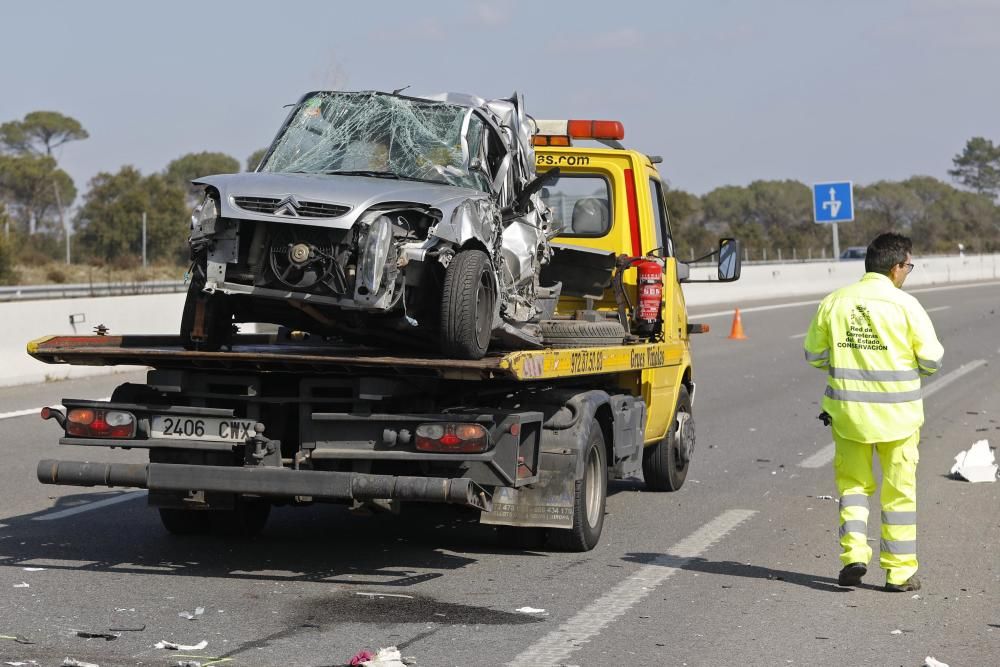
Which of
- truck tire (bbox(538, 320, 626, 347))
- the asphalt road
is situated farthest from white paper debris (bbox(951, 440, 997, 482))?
truck tire (bbox(538, 320, 626, 347))

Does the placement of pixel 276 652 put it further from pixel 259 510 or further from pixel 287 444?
pixel 259 510

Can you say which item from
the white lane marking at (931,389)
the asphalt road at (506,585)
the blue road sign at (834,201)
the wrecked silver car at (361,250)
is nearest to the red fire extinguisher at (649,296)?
the asphalt road at (506,585)

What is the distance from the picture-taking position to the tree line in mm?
66625

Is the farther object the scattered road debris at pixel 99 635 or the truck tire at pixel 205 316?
the truck tire at pixel 205 316

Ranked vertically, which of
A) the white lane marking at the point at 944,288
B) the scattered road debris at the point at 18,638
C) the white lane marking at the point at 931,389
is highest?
the white lane marking at the point at 944,288

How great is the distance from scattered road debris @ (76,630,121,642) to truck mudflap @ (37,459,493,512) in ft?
3.62

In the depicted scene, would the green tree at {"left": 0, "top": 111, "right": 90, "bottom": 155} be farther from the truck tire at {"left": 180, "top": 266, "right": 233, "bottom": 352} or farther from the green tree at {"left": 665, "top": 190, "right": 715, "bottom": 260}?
the truck tire at {"left": 180, "top": 266, "right": 233, "bottom": 352}

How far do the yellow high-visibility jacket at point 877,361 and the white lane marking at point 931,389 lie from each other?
4633 mm

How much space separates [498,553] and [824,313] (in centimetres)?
230

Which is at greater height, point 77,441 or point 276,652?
point 77,441

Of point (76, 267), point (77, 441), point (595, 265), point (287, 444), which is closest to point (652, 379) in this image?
point (595, 265)

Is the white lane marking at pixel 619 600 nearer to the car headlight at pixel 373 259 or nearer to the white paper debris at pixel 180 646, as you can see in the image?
the white paper debris at pixel 180 646

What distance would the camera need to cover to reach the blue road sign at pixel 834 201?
48.8 meters

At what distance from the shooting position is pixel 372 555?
8211mm
